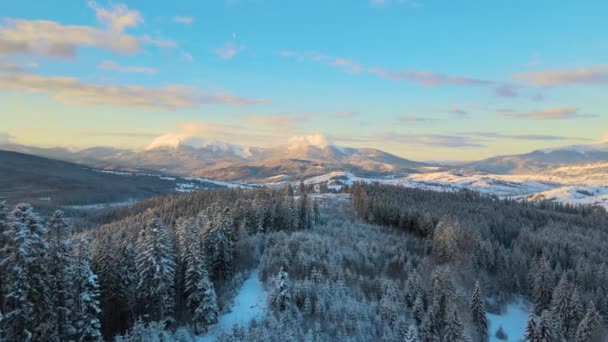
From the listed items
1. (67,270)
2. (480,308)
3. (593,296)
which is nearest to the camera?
(67,270)

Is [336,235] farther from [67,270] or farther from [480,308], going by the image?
[67,270]

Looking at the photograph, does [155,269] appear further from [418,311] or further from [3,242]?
[418,311]

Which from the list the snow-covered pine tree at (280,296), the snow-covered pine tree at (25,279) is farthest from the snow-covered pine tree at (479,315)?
the snow-covered pine tree at (25,279)

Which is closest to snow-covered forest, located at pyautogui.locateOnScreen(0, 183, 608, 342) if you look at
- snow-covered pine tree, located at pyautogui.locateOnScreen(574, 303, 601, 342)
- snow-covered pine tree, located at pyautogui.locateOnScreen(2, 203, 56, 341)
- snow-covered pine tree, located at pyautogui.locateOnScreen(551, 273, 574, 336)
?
snow-covered pine tree, located at pyautogui.locateOnScreen(2, 203, 56, 341)

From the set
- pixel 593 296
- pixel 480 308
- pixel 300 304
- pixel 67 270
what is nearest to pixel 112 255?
pixel 67 270

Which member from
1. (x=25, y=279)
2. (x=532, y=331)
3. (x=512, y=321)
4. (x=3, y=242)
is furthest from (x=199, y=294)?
(x=512, y=321)

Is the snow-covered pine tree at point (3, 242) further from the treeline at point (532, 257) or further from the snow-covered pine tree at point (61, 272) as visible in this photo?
the treeline at point (532, 257)

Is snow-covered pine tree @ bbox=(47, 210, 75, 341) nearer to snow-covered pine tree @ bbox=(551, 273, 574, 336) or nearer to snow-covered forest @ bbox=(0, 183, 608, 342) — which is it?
snow-covered forest @ bbox=(0, 183, 608, 342)
